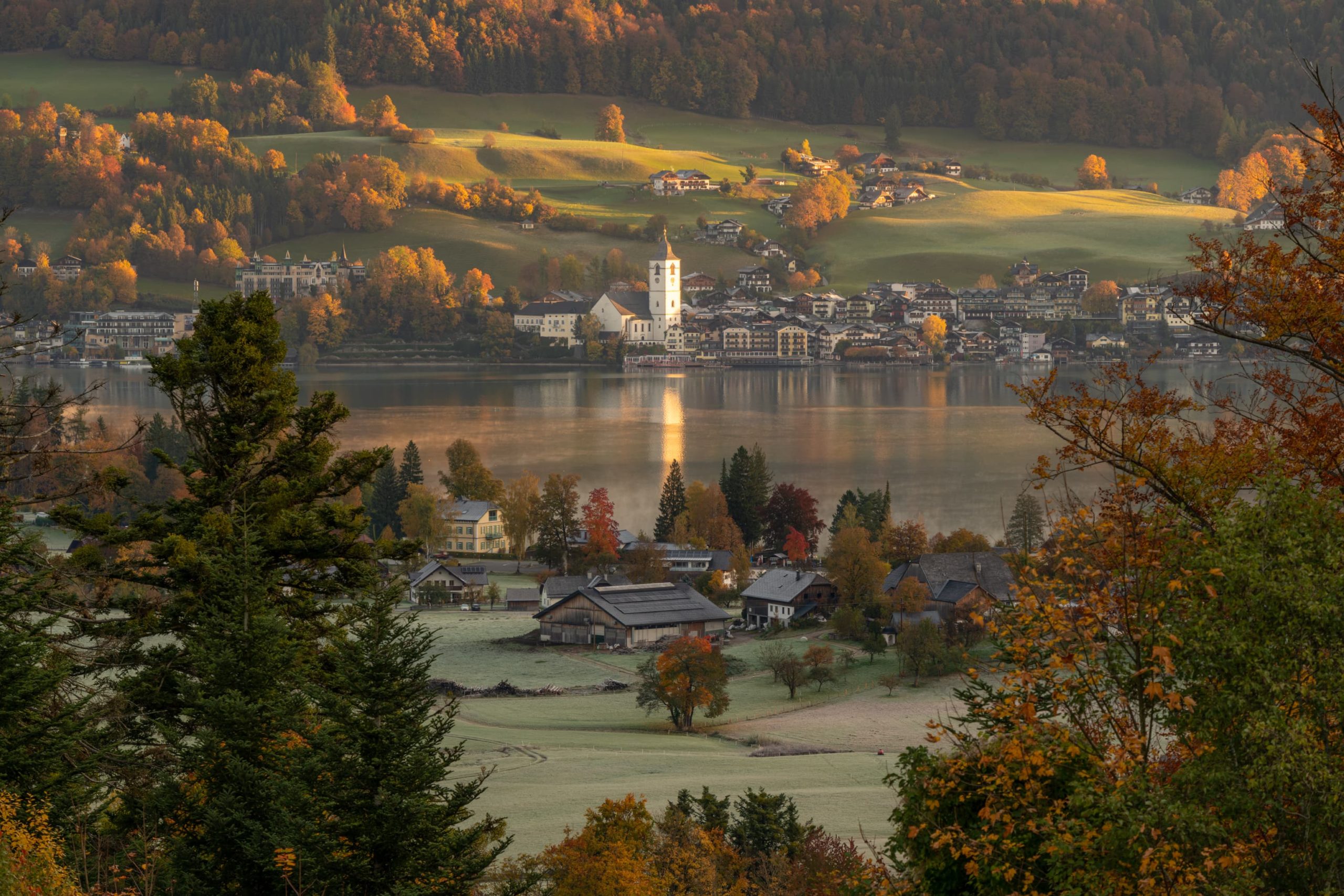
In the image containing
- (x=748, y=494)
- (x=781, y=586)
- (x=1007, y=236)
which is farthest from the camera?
(x=1007, y=236)

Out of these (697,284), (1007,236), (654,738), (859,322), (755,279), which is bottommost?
(654,738)

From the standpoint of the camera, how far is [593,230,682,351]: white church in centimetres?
7481

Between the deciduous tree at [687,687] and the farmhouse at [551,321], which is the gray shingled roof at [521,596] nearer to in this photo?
the deciduous tree at [687,687]

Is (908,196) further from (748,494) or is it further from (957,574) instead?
(957,574)

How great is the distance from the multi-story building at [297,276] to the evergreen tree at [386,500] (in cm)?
5122

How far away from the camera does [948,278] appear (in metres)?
81.8

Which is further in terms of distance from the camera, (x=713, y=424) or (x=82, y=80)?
(x=82, y=80)

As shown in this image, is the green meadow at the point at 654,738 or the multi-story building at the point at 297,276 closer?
the green meadow at the point at 654,738

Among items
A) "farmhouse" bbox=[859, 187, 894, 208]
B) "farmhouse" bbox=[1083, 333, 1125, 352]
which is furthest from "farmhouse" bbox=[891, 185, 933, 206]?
"farmhouse" bbox=[1083, 333, 1125, 352]

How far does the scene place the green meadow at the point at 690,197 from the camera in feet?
277

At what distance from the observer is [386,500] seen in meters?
28.5

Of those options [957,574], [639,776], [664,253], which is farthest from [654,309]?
[639,776]

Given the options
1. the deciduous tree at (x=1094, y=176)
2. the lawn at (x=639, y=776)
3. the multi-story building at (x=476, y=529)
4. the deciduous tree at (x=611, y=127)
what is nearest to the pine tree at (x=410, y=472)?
the multi-story building at (x=476, y=529)

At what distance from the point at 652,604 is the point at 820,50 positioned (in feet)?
372
